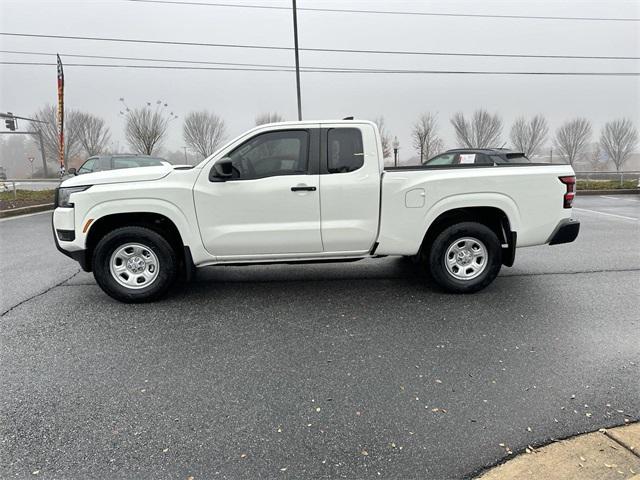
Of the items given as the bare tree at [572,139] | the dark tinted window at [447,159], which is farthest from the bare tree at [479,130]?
the dark tinted window at [447,159]

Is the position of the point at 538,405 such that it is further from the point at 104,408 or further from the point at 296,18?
the point at 296,18

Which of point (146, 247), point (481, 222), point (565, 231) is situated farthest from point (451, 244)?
point (146, 247)

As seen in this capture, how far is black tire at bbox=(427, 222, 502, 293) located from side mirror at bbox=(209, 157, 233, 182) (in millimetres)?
2395

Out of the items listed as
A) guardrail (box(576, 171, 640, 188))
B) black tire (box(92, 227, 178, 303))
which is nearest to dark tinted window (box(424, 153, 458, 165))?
black tire (box(92, 227, 178, 303))

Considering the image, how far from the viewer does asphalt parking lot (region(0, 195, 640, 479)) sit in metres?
2.35

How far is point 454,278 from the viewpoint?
486cm

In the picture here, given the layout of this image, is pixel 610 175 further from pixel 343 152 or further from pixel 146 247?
pixel 146 247

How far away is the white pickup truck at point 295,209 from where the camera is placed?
4.51m

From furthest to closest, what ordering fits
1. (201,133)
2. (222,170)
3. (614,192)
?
(201,133) < (614,192) < (222,170)

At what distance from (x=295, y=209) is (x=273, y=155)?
0.65 m

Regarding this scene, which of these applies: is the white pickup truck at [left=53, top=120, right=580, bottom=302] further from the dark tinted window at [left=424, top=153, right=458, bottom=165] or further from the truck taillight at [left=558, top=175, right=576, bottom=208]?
the dark tinted window at [left=424, top=153, right=458, bottom=165]

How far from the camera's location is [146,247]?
4.60 metres

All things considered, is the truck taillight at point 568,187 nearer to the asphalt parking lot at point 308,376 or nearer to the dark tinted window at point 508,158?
the asphalt parking lot at point 308,376

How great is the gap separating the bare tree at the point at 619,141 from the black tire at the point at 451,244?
60.6 m
